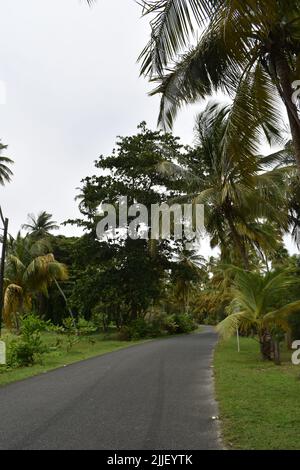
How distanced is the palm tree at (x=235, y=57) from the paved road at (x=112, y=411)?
4720 mm

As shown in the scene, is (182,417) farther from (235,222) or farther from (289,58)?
(235,222)

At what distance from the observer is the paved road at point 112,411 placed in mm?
5367

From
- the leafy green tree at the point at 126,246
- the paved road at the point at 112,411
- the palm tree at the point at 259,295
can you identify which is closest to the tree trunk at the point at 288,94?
the paved road at the point at 112,411

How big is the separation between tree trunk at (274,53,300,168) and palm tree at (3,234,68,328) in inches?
900

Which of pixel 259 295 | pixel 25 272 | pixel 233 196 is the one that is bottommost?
pixel 259 295

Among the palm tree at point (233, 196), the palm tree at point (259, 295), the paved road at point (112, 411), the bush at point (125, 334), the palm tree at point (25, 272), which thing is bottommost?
the bush at point (125, 334)

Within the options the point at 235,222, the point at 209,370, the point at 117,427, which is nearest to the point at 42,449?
the point at 117,427

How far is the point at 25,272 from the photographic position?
1180 inches

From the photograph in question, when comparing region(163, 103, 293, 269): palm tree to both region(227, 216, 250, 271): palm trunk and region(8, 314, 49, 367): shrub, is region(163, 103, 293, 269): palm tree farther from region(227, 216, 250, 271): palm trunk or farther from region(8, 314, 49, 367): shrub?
region(8, 314, 49, 367): shrub

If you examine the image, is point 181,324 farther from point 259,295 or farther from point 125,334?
point 259,295

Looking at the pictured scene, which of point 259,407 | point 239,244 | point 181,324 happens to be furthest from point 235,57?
point 181,324

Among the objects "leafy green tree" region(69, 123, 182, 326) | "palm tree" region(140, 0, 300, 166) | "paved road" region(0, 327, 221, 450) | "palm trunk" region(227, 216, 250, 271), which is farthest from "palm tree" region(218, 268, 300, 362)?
"leafy green tree" region(69, 123, 182, 326)

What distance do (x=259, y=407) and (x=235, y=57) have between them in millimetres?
5542

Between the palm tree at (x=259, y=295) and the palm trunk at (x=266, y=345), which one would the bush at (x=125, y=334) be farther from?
the palm tree at (x=259, y=295)
